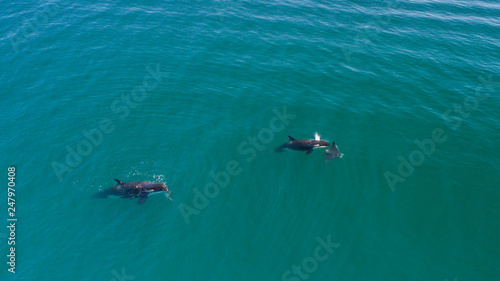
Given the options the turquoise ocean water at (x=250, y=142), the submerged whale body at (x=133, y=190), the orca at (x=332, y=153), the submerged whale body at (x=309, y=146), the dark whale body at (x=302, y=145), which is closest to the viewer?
the turquoise ocean water at (x=250, y=142)

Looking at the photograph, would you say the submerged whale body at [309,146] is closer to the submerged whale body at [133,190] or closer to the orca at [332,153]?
the orca at [332,153]

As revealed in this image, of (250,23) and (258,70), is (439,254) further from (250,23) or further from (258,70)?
(250,23)

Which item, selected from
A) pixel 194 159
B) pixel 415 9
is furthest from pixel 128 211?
pixel 415 9

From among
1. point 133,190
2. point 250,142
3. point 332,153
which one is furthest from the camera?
point 250,142

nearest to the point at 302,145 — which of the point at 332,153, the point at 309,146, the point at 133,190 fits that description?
the point at 309,146

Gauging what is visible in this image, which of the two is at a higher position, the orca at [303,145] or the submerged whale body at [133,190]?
the orca at [303,145]

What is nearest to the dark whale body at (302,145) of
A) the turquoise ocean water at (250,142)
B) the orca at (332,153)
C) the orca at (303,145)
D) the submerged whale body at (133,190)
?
the orca at (303,145)

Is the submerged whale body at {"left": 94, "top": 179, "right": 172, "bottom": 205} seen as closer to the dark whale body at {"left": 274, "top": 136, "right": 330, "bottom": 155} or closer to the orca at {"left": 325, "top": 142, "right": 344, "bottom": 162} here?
the dark whale body at {"left": 274, "top": 136, "right": 330, "bottom": 155}

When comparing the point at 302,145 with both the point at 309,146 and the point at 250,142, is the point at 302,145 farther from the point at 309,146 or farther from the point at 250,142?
the point at 250,142
